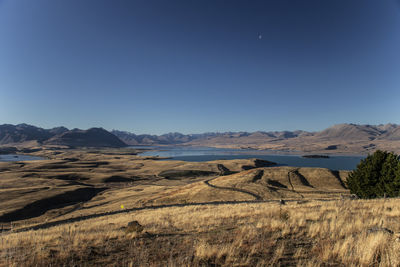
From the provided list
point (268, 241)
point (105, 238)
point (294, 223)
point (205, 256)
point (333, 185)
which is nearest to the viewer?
point (205, 256)

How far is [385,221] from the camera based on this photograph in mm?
10781

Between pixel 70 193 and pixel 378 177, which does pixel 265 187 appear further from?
pixel 70 193

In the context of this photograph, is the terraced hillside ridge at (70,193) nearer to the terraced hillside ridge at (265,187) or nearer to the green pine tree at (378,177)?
the terraced hillside ridge at (265,187)

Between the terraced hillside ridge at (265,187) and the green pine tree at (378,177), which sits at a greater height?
the green pine tree at (378,177)

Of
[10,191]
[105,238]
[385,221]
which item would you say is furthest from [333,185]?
[10,191]

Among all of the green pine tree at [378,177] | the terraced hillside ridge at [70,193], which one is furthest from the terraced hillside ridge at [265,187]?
the terraced hillside ridge at [70,193]

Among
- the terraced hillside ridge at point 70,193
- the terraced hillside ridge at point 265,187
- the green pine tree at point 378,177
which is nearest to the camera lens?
the green pine tree at point 378,177

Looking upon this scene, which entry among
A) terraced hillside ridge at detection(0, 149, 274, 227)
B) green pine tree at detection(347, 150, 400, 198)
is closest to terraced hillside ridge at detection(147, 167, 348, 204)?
green pine tree at detection(347, 150, 400, 198)

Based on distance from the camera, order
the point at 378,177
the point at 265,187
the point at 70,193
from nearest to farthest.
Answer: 1. the point at 378,177
2. the point at 265,187
3. the point at 70,193

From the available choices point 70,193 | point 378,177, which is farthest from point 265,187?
point 70,193

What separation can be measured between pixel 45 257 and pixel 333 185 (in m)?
85.6

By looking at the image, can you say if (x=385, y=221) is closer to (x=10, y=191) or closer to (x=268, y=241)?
(x=268, y=241)

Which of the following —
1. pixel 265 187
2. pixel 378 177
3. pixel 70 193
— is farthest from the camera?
pixel 70 193

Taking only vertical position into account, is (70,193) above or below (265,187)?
below
